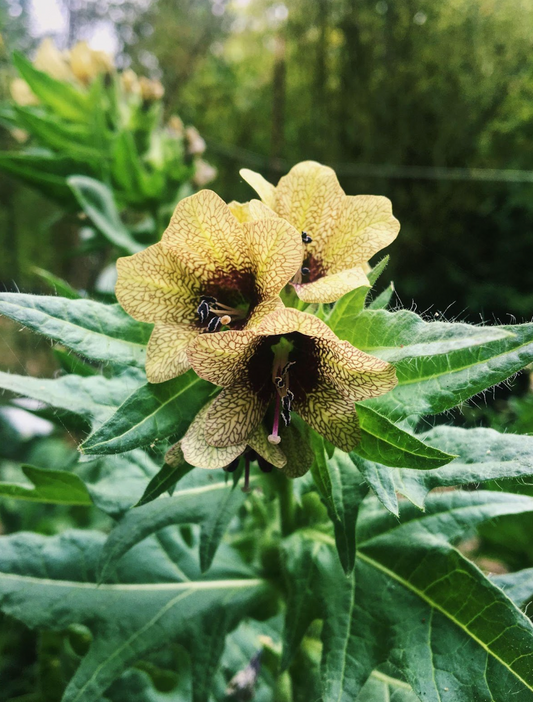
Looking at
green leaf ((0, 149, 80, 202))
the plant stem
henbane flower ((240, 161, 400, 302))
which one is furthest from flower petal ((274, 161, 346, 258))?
green leaf ((0, 149, 80, 202))

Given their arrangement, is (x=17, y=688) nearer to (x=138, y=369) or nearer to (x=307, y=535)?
(x=307, y=535)

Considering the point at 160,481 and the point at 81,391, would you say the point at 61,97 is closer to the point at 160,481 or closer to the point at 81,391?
the point at 81,391

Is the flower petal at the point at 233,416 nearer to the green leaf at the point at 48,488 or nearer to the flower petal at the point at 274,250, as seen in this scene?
the flower petal at the point at 274,250

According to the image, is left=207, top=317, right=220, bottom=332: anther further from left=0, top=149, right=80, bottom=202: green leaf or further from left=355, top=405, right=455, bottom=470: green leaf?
left=0, top=149, right=80, bottom=202: green leaf

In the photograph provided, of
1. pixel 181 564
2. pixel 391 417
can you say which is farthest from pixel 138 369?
pixel 181 564

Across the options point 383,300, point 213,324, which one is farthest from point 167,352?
point 383,300

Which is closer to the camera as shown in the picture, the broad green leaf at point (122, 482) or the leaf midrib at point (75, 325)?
the leaf midrib at point (75, 325)

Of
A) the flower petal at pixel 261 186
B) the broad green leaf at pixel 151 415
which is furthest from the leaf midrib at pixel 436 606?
the flower petal at pixel 261 186
